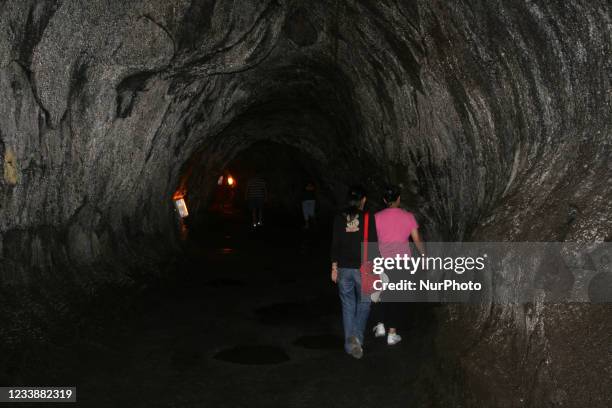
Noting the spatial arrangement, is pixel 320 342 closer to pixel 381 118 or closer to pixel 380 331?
pixel 380 331

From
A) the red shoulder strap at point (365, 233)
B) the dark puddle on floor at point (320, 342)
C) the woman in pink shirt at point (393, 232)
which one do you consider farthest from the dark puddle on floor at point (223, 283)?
the red shoulder strap at point (365, 233)

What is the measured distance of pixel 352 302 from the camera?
7.62 m

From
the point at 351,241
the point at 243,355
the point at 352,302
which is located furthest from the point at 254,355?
the point at 351,241

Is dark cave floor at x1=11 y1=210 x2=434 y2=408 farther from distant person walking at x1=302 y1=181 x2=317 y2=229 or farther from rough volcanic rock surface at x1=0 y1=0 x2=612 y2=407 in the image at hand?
distant person walking at x1=302 y1=181 x2=317 y2=229

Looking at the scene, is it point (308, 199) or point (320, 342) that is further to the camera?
point (308, 199)

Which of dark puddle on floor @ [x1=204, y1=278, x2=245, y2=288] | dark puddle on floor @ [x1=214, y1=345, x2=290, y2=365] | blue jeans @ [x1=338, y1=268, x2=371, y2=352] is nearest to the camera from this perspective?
blue jeans @ [x1=338, y1=268, x2=371, y2=352]

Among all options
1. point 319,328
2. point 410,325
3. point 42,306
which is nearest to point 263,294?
point 319,328

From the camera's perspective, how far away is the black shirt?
24.4ft

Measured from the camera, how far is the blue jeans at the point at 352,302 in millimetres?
7516

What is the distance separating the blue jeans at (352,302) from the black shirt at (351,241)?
12 centimetres

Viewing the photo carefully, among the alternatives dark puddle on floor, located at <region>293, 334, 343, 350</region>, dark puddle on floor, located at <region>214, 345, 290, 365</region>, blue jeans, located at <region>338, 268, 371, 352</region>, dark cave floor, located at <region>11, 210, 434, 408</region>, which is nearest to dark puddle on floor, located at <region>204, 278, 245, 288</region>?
dark cave floor, located at <region>11, 210, 434, 408</region>

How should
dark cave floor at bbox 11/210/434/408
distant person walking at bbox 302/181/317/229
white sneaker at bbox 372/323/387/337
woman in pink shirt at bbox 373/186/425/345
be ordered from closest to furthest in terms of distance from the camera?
1. dark cave floor at bbox 11/210/434/408
2. woman in pink shirt at bbox 373/186/425/345
3. white sneaker at bbox 372/323/387/337
4. distant person walking at bbox 302/181/317/229

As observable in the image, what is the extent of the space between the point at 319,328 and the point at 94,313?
321cm

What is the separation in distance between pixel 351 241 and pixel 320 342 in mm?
1709
